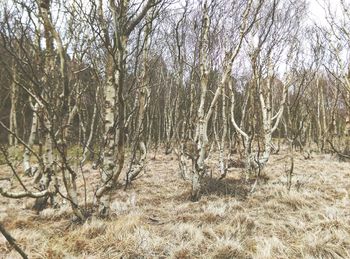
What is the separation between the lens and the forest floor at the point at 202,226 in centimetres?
346

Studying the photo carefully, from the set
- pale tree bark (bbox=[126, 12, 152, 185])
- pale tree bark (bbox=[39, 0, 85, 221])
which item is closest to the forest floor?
pale tree bark (bbox=[39, 0, 85, 221])

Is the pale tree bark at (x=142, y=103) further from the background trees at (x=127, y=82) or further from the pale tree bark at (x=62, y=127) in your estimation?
the pale tree bark at (x=62, y=127)

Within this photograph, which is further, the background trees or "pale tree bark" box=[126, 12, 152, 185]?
"pale tree bark" box=[126, 12, 152, 185]

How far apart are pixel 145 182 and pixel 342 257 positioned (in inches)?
212

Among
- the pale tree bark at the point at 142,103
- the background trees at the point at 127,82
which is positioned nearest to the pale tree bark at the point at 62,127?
the background trees at the point at 127,82

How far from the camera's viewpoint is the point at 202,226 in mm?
4270

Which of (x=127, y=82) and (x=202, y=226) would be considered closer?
(x=202, y=226)

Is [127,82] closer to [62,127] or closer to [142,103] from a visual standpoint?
[142,103]

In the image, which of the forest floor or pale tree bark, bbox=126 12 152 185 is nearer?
the forest floor

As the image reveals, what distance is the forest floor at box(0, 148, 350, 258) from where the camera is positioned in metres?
3.46

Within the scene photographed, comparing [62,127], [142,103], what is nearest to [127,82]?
[142,103]

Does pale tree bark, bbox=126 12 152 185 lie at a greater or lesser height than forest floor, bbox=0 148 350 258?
greater

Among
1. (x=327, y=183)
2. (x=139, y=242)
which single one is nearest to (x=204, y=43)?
(x=139, y=242)

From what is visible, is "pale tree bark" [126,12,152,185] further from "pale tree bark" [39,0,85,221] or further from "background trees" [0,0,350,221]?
"pale tree bark" [39,0,85,221]
